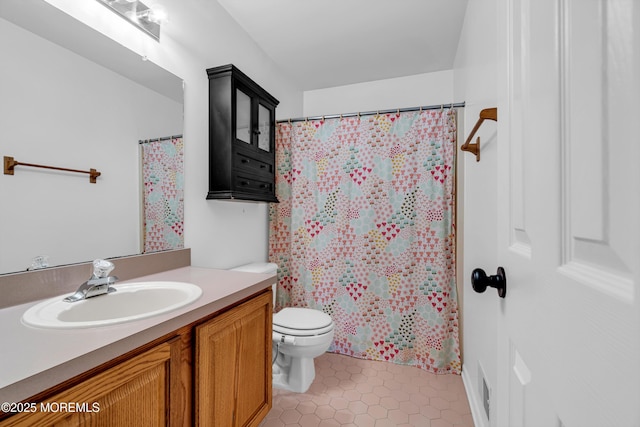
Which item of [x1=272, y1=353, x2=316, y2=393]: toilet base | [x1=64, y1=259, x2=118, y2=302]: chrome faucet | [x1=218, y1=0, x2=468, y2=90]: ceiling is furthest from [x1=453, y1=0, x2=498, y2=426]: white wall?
[x1=64, y1=259, x2=118, y2=302]: chrome faucet

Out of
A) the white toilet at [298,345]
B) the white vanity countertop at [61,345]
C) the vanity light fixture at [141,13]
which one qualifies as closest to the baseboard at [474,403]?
the white toilet at [298,345]

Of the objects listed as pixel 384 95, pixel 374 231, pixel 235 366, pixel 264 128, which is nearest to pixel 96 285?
pixel 235 366

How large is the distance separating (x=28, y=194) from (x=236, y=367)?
972 mm

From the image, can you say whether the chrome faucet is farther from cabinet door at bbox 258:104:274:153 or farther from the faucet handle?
cabinet door at bbox 258:104:274:153

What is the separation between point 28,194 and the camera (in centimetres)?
99

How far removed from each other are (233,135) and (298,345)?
130cm

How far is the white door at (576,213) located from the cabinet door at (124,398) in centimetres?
88

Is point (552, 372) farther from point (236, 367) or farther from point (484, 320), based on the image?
point (484, 320)

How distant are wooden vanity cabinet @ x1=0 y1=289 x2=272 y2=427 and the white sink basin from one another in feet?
0.41

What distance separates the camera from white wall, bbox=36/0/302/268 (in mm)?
1331

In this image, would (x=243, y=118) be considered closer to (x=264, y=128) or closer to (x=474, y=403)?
(x=264, y=128)

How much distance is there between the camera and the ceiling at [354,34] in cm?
186

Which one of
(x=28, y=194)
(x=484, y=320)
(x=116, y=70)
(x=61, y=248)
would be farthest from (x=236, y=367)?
(x=116, y=70)

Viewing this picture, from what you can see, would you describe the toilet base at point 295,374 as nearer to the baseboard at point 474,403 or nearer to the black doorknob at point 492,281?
the baseboard at point 474,403
